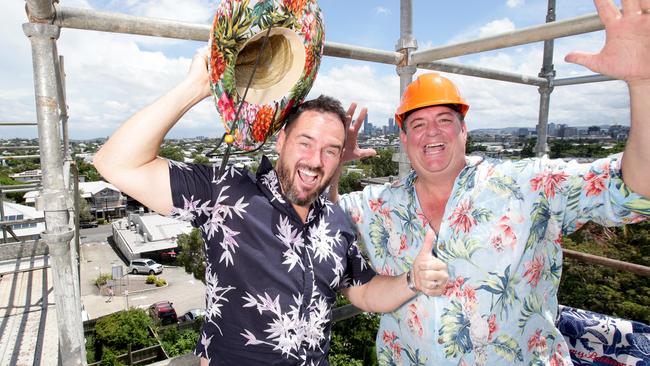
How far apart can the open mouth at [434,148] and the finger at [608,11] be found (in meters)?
0.77

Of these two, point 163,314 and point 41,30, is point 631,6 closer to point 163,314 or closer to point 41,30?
point 41,30

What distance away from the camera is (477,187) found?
171 centimetres

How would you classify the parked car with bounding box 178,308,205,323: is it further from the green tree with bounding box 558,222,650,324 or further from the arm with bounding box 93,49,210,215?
the arm with bounding box 93,49,210,215

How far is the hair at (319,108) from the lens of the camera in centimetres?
167

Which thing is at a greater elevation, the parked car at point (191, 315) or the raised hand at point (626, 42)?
the raised hand at point (626, 42)

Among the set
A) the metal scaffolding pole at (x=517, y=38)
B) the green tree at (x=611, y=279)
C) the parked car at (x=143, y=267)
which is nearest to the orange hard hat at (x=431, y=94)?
the metal scaffolding pole at (x=517, y=38)

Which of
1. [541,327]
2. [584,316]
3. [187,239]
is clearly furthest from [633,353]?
[187,239]

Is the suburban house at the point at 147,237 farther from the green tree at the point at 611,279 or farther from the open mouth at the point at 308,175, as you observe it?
the open mouth at the point at 308,175

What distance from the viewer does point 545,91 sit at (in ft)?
10.9

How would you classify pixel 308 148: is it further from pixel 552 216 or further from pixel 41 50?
pixel 552 216

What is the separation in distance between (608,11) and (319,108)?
3.37 feet

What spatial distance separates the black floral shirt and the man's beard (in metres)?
0.03

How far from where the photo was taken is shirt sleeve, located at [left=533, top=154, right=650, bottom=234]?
1.39m

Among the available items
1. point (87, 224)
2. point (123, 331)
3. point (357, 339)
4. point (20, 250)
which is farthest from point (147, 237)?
point (20, 250)
